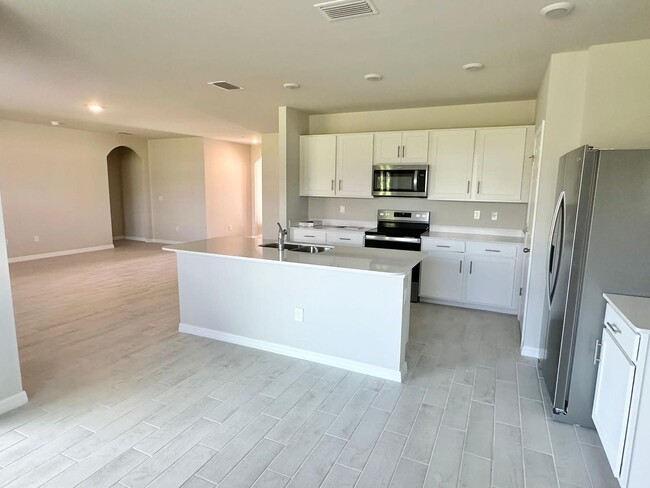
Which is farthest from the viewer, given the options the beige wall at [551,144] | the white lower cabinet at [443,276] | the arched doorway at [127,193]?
the arched doorway at [127,193]

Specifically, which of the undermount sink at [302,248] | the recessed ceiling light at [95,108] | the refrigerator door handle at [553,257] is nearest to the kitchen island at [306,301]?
the undermount sink at [302,248]

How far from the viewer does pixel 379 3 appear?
225 centimetres

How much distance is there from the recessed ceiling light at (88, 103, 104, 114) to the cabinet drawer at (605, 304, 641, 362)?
597cm

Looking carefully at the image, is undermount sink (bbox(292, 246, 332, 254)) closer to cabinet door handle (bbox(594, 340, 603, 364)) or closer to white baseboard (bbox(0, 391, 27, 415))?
cabinet door handle (bbox(594, 340, 603, 364))

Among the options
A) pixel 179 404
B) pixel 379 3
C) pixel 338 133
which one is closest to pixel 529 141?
pixel 338 133

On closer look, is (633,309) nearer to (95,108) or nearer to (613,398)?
(613,398)

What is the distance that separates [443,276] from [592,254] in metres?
2.49

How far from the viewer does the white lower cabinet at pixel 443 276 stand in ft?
15.1

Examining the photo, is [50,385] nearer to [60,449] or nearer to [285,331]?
[60,449]

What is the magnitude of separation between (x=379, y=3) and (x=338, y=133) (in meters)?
3.25

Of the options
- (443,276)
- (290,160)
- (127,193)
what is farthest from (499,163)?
(127,193)

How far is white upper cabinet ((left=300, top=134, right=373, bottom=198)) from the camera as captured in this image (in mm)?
5164

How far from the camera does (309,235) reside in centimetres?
538

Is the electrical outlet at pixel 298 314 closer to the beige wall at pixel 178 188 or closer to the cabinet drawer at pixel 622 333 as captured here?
the cabinet drawer at pixel 622 333
